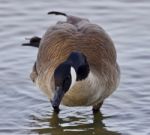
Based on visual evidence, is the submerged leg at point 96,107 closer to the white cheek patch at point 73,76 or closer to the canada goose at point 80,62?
the canada goose at point 80,62

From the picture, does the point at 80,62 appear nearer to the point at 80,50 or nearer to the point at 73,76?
the point at 73,76

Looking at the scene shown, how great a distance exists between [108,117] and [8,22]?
146 inches

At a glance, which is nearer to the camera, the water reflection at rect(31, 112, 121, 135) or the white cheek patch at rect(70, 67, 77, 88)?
the white cheek patch at rect(70, 67, 77, 88)

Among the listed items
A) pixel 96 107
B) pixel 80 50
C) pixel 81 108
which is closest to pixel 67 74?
pixel 80 50

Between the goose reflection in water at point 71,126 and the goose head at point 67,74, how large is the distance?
4.04 ft

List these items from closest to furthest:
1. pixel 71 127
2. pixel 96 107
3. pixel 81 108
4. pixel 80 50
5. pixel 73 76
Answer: pixel 73 76 → pixel 80 50 → pixel 71 127 → pixel 96 107 → pixel 81 108

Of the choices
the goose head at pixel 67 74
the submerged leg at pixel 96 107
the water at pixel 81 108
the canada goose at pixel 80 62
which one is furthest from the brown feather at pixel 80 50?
the goose head at pixel 67 74

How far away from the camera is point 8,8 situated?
1362cm

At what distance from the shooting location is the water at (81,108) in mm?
9836

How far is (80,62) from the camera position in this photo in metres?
8.59

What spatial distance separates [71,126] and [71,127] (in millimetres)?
33

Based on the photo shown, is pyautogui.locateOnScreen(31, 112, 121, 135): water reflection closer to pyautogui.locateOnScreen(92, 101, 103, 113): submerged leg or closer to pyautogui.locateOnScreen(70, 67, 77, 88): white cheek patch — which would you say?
pyautogui.locateOnScreen(92, 101, 103, 113): submerged leg

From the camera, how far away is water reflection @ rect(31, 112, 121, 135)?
31.7 ft

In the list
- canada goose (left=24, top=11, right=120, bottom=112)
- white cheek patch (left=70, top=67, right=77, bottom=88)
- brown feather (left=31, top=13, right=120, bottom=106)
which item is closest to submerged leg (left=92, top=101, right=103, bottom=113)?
canada goose (left=24, top=11, right=120, bottom=112)
